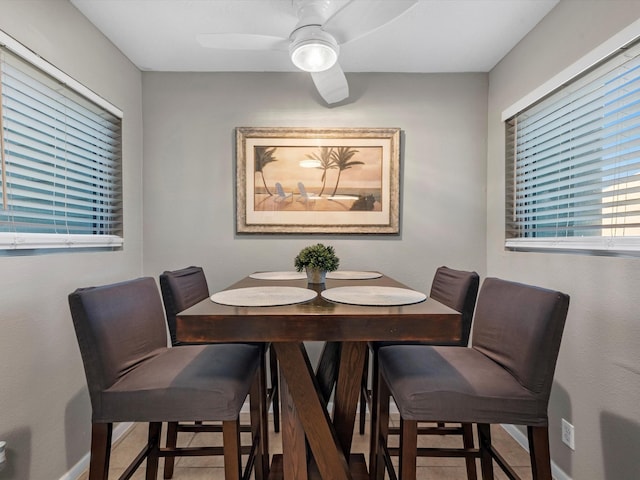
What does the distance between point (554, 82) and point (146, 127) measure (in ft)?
8.29

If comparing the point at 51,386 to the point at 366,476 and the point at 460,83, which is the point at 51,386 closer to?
the point at 366,476

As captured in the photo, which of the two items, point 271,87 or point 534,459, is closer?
point 534,459

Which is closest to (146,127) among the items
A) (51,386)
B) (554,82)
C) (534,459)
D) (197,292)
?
(197,292)

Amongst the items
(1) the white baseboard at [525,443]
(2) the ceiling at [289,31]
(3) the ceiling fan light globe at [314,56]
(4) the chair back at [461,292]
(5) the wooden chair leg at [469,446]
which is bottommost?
(1) the white baseboard at [525,443]

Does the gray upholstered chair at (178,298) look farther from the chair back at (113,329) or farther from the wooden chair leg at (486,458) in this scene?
the wooden chair leg at (486,458)

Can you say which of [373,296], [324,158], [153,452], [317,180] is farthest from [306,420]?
[324,158]

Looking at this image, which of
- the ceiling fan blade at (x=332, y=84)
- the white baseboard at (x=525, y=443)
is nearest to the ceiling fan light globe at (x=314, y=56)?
the ceiling fan blade at (x=332, y=84)

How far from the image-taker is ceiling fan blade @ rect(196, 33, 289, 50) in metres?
1.58

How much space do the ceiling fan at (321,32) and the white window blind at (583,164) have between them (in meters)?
0.94

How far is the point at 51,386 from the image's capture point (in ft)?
5.34

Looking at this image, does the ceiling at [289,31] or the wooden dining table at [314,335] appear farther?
the ceiling at [289,31]

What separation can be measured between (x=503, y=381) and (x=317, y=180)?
1.67 m

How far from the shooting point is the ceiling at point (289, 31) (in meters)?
1.79

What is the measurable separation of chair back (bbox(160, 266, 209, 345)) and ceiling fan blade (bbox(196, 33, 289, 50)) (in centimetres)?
111
